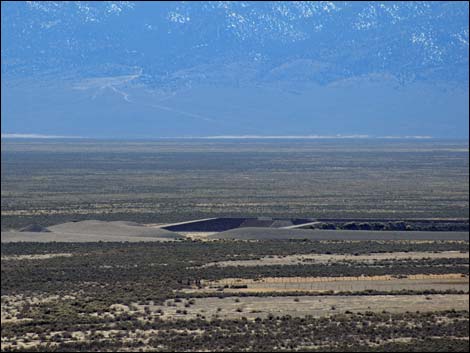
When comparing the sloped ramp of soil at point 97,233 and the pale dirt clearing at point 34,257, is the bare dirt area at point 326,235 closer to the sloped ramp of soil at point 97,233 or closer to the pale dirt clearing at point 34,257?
the sloped ramp of soil at point 97,233

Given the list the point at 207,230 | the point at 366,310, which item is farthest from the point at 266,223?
the point at 366,310

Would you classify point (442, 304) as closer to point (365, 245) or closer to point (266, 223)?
Answer: point (365, 245)

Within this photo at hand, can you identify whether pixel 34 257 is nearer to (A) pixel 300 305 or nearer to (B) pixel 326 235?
(A) pixel 300 305

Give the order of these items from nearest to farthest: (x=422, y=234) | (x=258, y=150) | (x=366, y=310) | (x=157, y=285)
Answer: (x=366, y=310)
(x=157, y=285)
(x=422, y=234)
(x=258, y=150)

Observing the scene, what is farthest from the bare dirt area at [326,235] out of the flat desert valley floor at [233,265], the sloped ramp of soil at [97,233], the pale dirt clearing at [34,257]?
the pale dirt clearing at [34,257]

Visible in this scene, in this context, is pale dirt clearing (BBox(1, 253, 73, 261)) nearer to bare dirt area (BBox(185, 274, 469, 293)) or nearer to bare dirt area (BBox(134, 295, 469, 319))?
bare dirt area (BBox(185, 274, 469, 293))

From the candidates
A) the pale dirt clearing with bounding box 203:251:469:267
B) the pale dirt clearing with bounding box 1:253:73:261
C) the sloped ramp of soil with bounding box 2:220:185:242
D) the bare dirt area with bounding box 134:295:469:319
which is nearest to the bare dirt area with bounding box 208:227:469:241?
the sloped ramp of soil with bounding box 2:220:185:242

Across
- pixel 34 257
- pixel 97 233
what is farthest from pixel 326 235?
pixel 34 257

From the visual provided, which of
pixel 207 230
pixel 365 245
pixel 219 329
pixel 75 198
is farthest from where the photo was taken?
pixel 75 198
